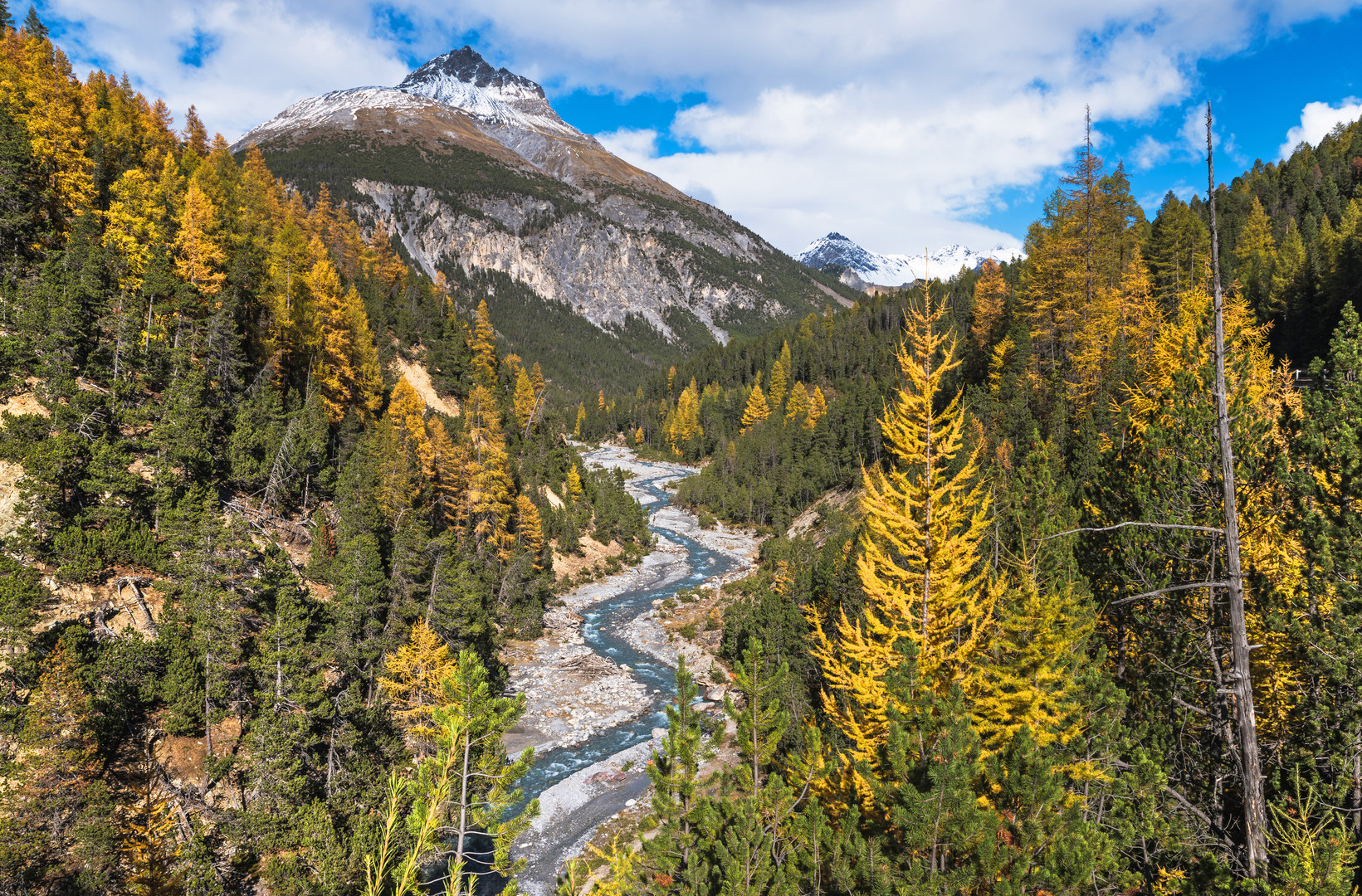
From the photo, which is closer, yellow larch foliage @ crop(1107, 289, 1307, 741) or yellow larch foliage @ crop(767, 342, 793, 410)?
yellow larch foliage @ crop(1107, 289, 1307, 741)

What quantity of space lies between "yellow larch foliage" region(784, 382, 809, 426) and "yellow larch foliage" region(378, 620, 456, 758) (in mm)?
74577

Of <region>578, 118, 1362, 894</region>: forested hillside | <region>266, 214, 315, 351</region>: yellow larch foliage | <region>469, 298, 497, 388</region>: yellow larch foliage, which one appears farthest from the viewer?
<region>469, 298, 497, 388</region>: yellow larch foliage

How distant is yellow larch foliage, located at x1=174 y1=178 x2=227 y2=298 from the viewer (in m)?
33.8

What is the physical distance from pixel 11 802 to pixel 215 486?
15.8 metres

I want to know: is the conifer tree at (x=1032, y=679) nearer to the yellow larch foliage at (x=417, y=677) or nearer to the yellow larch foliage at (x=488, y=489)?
the yellow larch foliage at (x=417, y=677)

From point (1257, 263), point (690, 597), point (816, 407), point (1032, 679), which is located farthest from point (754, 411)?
point (1032, 679)

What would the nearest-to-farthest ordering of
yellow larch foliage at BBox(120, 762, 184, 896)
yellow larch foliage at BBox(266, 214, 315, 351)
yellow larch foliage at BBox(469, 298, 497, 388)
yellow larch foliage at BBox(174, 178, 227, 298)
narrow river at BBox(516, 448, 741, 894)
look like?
yellow larch foliage at BBox(120, 762, 184, 896) → narrow river at BBox(516, 448, 741, 894) → yellow larch foliage at BBox(174, 178, 227, 298) → yellow larch foliage at BBox(266, 214, 315, 351) → yellow larch foliage at BBox(469, 298, 497, 388)

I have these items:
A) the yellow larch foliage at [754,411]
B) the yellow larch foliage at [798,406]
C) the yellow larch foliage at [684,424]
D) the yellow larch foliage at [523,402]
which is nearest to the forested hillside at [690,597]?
the yellow larch foliage at [523,402]

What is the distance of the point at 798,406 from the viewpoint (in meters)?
98.8

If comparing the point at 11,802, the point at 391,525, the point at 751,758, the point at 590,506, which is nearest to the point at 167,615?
the point at 11,802

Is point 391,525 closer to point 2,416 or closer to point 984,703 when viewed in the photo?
point 2,416

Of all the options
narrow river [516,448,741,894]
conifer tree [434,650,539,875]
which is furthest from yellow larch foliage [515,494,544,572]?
conifer tree [434,650,539,875]

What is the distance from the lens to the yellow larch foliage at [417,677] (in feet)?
77.5

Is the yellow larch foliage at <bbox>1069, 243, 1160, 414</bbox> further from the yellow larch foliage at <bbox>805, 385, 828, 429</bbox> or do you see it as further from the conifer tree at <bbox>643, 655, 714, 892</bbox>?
the yellow larch foliage at <bbox>805, 385, 828, 429</bbox>
